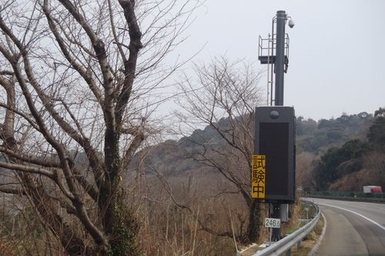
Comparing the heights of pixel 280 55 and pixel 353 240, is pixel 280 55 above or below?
above

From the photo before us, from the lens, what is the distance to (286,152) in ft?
38.1

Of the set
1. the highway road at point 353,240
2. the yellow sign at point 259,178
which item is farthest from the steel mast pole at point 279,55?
the highway road at point 353,240

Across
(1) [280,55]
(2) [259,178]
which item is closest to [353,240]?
(1) [280,55]

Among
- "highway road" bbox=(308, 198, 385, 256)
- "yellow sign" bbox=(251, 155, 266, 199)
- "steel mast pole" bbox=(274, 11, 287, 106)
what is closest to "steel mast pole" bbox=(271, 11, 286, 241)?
"steel mast pole" bbox=(274, 11, 287, 106)

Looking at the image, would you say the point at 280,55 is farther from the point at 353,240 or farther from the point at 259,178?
the point at 353,240

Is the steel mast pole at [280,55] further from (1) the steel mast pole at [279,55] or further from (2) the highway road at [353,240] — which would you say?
(2) the highway road at [353,240]

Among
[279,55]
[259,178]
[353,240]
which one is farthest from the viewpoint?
[353,240]

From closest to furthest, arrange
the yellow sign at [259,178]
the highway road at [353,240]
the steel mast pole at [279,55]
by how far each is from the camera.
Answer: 1. the yellow sign at [259,178]
2. the highway road at [353,240]
3. the steel mast pole at [279,55]

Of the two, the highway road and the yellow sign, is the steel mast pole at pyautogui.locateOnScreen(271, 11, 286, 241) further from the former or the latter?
the highway road

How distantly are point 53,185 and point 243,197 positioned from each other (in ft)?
53.8

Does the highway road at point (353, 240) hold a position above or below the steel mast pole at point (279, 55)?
below

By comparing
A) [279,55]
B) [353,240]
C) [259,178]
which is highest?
[279,55]

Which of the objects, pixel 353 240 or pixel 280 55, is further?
pixel 353 240

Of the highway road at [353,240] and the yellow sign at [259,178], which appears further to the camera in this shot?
the highway road at [353,240]
